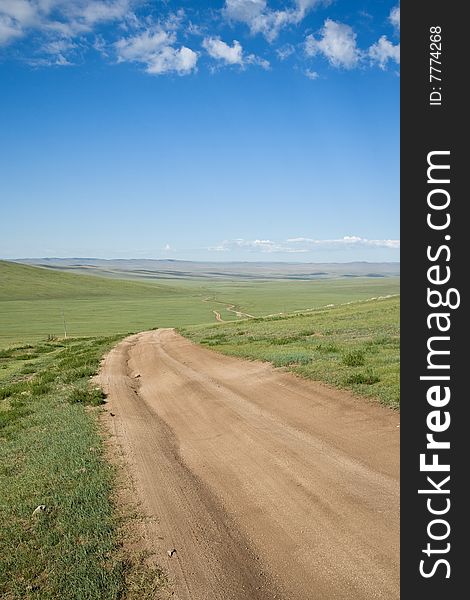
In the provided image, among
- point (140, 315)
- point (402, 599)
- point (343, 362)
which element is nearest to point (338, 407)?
point (343, 362)

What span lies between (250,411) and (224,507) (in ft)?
22.7

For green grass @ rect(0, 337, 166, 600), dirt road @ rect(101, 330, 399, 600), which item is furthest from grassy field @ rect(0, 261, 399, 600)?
dirt road @ rect(101, 330, 399, 600)

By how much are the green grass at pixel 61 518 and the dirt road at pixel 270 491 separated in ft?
2.36

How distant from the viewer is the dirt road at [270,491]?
6480 mm

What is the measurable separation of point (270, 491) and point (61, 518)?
4.08 meters

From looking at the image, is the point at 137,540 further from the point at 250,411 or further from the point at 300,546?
the point at 250,411

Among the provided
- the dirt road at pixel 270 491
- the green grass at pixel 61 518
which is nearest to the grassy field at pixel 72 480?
the green grass at pixel 61 518

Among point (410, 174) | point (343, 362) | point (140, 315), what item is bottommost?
point (140, 315)

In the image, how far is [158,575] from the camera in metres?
6.54

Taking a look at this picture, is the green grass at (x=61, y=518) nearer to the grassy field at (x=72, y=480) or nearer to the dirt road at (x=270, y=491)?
the grassy field at (x=72, y=480)

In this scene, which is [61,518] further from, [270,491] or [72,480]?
[270,491]

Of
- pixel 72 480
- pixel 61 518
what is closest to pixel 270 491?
pixel 61 518

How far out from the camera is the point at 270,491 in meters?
9.21

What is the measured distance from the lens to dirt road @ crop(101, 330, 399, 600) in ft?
21.3
